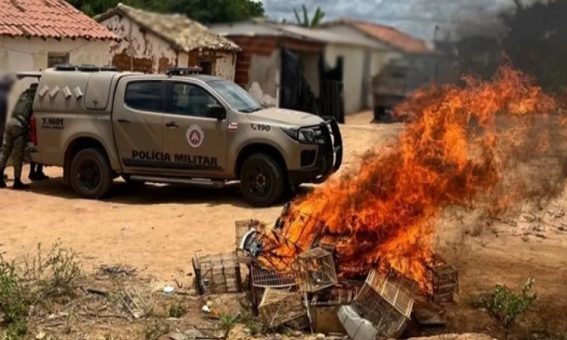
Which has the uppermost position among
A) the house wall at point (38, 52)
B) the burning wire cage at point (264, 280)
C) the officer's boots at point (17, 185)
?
the house wall at point (38, 52)

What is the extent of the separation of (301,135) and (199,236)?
7.63ft

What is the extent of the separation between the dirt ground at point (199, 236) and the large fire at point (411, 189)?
35 cm

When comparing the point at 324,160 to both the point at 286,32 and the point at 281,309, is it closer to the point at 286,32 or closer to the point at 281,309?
the point at 281,309

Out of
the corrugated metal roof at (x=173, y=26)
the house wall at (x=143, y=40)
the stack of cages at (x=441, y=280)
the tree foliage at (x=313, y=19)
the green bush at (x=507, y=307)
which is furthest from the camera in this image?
the stack of cages at (x=441, y=280)

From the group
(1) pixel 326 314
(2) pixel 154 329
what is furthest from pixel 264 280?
(2) pixel 154 329

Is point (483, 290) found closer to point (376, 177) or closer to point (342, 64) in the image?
point (376, 177)

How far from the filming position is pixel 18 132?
1180 centimetres

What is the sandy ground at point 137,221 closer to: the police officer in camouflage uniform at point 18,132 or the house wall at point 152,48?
the police officer in camouflage uniform at point 18,132

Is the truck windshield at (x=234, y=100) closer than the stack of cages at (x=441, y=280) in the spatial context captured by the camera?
No

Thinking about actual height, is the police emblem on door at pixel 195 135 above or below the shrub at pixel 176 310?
above

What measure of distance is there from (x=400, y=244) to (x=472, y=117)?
1.48 m

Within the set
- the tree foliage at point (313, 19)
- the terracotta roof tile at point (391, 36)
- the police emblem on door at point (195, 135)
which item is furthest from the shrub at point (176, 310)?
the police emblem on door at point (195, 135)

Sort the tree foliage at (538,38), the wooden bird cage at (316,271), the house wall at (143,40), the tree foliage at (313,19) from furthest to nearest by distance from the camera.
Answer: the wooden bird cage at (316,271), the house wall at (143,40), the tree foliage at (538,38), the tree foliage at (313,19)

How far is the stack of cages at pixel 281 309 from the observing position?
619 centimetres
